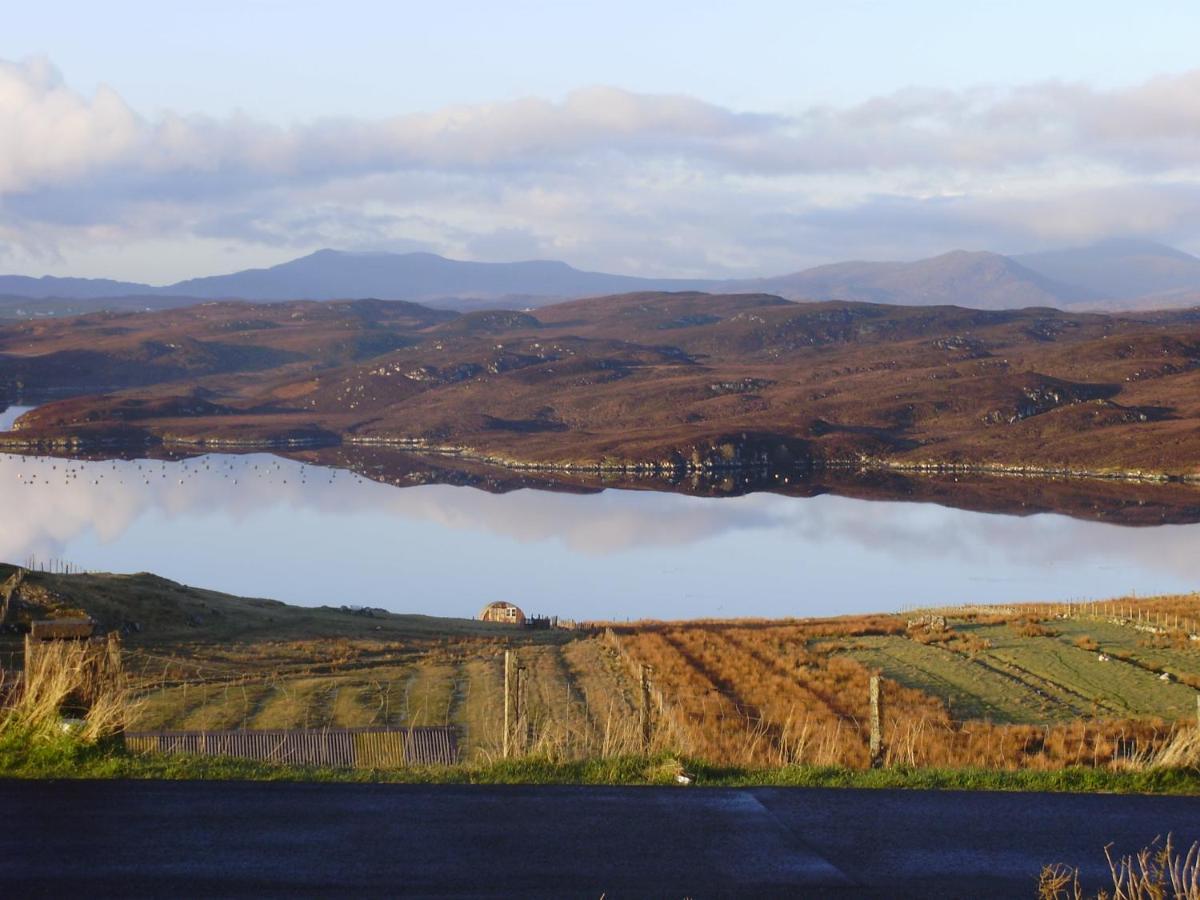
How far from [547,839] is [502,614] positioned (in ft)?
141

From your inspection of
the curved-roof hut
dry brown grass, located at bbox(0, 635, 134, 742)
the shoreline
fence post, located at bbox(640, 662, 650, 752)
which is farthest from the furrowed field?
the shoreline

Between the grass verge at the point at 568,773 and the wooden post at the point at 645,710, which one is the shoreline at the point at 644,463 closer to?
the wooden post at the point at 645,710

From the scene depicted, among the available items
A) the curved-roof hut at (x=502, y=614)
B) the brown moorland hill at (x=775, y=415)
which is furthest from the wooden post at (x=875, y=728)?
the brown moorland hill at (x=775, y=415)

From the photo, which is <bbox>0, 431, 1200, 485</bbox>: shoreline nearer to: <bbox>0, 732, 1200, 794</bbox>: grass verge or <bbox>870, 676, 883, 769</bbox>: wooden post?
<bbox>870, 676, 883, 769</bbox>: wooden post

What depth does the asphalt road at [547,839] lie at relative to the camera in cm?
1001

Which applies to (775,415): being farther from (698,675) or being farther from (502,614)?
(698,675)

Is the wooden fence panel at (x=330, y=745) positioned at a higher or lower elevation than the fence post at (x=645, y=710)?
lower

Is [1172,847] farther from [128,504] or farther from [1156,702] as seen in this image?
[128,504]

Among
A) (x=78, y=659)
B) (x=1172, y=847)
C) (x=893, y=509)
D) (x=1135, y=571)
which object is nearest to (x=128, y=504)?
(x=893, y=509)

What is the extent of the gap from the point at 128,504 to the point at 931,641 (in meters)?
75.9

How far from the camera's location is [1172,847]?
11258 mm

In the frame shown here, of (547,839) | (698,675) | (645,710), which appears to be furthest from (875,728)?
(698,675)

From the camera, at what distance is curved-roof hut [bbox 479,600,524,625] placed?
53.2m

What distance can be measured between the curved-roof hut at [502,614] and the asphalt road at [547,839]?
132 feet
